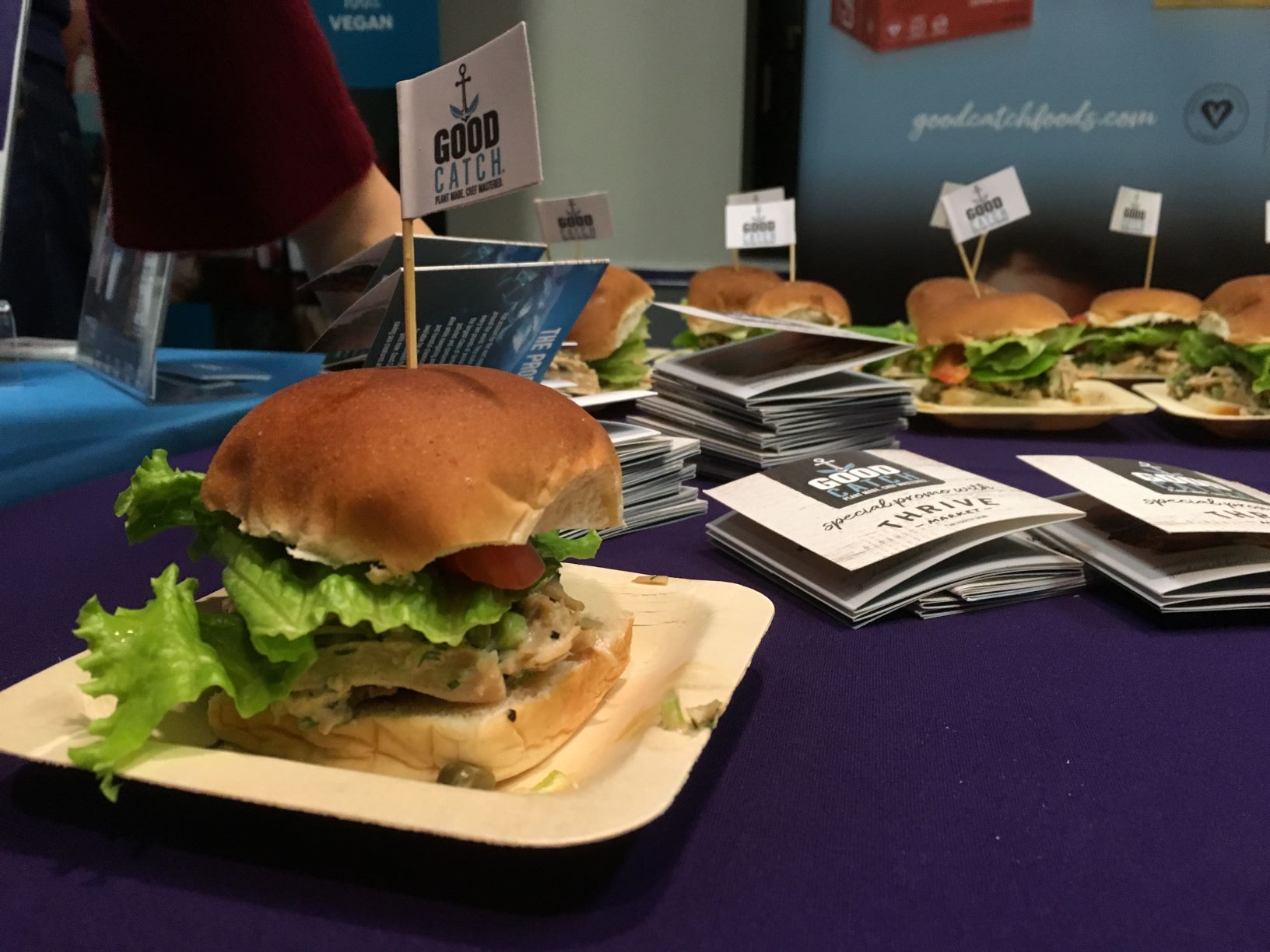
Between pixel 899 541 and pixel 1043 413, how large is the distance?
5.16 feet

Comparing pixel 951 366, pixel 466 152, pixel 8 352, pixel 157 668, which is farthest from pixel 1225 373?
pixel 8 352

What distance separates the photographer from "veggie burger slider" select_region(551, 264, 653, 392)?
10.6ft

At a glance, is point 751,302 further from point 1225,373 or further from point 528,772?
point 528,772

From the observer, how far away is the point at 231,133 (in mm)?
2141

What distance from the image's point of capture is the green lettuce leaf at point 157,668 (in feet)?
2.93

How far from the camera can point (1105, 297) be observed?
4.06 m

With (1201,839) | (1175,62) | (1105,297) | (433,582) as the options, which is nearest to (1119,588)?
(1201,839)

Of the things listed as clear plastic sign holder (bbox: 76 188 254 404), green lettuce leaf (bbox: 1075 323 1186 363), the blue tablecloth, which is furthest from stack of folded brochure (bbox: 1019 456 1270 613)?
green lettuce leaf (bbox: 1075 323 1186 363)

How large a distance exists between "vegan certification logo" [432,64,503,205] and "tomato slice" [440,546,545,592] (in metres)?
0.44

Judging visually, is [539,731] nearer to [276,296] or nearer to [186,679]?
[186,679]

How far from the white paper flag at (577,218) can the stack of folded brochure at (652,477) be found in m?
1.13

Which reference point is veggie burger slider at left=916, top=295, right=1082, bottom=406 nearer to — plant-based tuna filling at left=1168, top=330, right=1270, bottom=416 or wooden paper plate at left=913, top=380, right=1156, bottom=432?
wooden paper plate at left=913, top=380, right=1156, bottom=432

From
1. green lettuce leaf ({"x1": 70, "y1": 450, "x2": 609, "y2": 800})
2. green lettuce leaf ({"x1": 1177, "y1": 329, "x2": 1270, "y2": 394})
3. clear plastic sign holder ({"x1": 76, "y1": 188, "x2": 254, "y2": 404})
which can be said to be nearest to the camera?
green lettuce leaf ({"x1": 70, "y1": 450, "x2": 609, "y2": 800})

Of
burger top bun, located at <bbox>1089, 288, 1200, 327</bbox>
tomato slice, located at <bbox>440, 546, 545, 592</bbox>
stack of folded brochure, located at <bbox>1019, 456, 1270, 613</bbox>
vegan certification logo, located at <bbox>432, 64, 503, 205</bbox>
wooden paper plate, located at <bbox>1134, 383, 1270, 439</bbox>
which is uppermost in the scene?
vegan certification logo, located at <bbox>432, 64, 503, 205</bbox>
